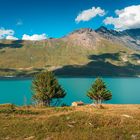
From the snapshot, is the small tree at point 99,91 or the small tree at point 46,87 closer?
the small tree at point 46,87

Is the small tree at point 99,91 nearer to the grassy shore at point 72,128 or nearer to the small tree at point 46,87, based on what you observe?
the small tree at point 46,87

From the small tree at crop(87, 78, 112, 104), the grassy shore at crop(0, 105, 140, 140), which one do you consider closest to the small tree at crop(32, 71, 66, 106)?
the small tree at crop(87, 78, 112, 104)

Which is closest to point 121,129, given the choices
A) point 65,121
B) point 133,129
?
point 133,129

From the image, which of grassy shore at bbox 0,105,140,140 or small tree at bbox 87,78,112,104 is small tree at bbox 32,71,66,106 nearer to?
small tree at bbox 87,78,112,104

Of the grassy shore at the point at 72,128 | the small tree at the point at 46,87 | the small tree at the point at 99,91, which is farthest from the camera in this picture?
the small tree at the point at 99,91

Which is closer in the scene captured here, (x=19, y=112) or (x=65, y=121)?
(x=65, y=121)

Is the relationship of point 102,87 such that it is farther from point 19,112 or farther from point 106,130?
point 106,130

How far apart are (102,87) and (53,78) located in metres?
17.1

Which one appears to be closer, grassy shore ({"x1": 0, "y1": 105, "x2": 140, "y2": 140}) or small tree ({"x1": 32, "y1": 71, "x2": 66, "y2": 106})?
grassy shore ({"x1": 0, "y1": 105, "x2": 140, "y2": 140})

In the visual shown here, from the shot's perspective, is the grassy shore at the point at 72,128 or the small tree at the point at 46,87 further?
the small tree at the point at 46,87

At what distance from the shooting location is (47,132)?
25.1m

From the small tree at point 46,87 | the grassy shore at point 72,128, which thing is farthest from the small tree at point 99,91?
the grassy shore at point 72,128

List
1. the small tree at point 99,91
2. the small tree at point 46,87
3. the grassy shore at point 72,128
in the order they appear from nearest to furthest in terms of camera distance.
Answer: the grassy shore at point 72,128
the small tree at point 46,87
the small tree at point 99,91

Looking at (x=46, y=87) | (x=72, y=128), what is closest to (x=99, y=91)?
(x=46, y=87)
